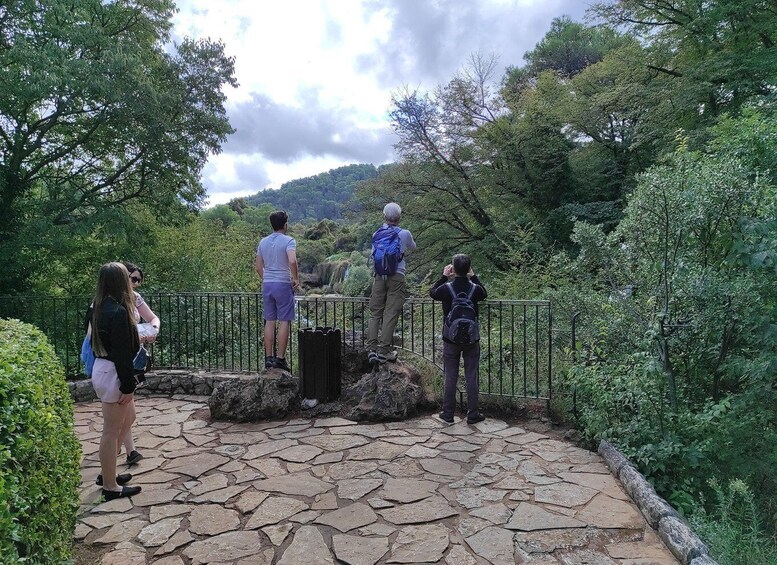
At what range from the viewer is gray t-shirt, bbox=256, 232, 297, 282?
5.84m

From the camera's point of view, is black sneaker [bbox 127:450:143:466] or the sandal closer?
the sandal

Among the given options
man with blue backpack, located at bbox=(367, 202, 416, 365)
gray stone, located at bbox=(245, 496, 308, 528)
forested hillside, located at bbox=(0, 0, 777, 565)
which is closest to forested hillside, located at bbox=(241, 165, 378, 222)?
forested hillside, located at bbox=(0, 0, 777, 565)

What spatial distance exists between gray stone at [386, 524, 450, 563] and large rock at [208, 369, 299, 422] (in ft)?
9.41

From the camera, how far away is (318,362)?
19.4 ft

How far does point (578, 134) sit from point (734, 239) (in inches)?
604

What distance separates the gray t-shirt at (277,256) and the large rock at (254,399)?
1.24 m

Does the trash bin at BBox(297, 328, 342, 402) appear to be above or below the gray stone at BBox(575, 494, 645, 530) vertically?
above

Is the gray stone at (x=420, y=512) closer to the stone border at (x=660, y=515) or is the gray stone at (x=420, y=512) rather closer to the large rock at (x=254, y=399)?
the stone border at (x=660, y=515)

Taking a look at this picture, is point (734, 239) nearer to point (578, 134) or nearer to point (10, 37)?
point (10, 37)

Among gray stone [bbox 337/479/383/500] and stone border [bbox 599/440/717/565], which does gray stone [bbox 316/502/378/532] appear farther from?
stone border [bbox 599/440/717/565]

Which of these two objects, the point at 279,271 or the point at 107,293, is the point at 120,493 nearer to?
the point at 107,293

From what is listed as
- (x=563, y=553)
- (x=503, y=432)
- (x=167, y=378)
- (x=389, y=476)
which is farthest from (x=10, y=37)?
(x=563, y=553)

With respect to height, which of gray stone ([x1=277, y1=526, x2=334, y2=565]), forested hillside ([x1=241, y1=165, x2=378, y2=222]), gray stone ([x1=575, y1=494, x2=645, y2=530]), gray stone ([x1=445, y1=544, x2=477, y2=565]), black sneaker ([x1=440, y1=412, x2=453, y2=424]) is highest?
forested hillside ([x1=241, y1=165, x2=378, y2=222])

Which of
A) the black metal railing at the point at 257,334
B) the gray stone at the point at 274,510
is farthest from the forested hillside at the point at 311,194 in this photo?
the gray stone at the point at 274,510
